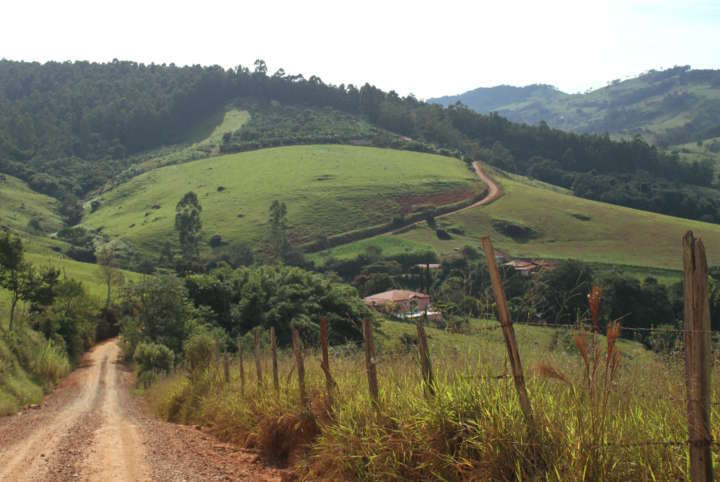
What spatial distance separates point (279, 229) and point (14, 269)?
5751 centimetres

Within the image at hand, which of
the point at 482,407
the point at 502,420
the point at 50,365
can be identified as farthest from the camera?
the point at 50,365

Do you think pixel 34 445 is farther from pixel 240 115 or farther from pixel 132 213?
pixel 240 115

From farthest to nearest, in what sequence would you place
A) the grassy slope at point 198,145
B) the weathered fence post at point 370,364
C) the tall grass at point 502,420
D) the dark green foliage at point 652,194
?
1. the grassy slope at point 198,145
2. the dark green foliage at point 652,194
3. the weathered fence post at point 370,364
4. the tall grass at point 502,420

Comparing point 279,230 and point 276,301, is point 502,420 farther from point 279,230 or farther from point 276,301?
point 279,230

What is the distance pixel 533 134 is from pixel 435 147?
96.5 feet

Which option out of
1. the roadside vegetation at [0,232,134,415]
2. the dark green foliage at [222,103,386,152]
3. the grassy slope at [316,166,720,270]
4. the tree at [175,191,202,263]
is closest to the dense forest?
the dark green foliage at [222,103,386,152]

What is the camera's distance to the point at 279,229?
9212 cm

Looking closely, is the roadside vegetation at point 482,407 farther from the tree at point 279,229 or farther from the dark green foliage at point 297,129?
the dark green foliage at point 297,129

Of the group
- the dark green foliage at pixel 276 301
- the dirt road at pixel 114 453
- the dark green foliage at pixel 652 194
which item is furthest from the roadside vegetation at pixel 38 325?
the dark green foliage at pixel 652 194

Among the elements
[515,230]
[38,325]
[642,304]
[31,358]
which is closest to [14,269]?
[38,325]

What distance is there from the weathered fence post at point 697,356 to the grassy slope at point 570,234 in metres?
79.9

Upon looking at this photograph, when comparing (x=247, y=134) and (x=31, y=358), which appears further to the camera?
(x=247, y=134)

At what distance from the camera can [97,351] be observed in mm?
48781

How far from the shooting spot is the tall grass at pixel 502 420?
4.42 meters
